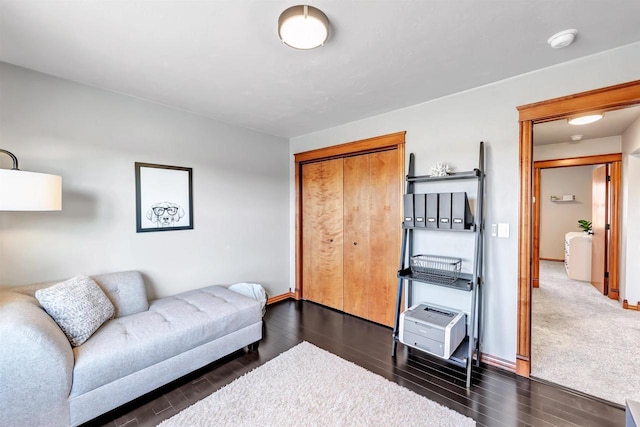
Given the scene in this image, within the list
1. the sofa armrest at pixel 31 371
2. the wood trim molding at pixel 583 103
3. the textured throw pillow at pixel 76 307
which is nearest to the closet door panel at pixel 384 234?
the wood trim molding at pixel 583 103

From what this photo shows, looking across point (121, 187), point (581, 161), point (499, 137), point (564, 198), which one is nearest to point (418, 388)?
point (499, 137)

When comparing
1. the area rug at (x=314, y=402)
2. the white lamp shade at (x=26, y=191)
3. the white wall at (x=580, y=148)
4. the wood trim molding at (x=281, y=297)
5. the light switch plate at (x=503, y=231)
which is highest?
the white wall at (x=580, y=148)

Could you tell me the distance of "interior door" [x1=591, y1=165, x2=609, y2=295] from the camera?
423 centimetres

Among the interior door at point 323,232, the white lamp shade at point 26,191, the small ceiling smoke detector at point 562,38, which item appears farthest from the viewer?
the interior door at point 323,232

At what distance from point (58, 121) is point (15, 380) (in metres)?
1.90

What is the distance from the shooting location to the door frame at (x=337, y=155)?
2947 mm

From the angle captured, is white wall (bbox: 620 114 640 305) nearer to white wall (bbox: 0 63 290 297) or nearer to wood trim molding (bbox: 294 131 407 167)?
wood trim molding (bbox: 294 131 407 167)

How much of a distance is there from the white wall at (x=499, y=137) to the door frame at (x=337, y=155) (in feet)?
0.78

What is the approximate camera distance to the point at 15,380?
4.67ft

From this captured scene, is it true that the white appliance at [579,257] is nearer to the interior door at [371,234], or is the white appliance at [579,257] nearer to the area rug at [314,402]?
the interior door at [371,234]

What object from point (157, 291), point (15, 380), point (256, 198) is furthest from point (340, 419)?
point (256, 198)

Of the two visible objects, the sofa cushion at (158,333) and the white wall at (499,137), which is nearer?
the sofa cushion at (158,333)

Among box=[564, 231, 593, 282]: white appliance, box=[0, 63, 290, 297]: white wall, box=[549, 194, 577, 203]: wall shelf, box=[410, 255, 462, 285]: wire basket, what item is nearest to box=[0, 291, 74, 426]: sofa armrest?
box=[0, 63, 290, 297]: white wall

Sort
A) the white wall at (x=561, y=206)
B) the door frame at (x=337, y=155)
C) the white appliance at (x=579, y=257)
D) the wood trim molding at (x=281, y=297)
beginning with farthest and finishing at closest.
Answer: the white wall at (x=561, y=206)
the white appliance at (x=579, y=257)
the wood trim molding at (x=281, y=297)
the door frame at (x=337, y=155)
